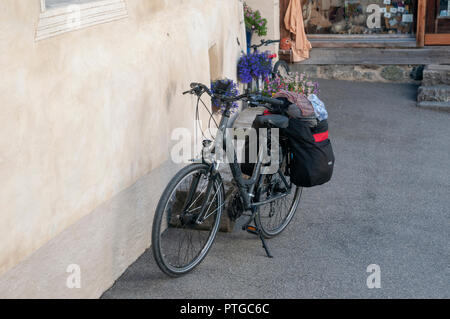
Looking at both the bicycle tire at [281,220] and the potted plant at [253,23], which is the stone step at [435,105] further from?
the bicycle tire at [281,220]

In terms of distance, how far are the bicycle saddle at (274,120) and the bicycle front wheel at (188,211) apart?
20.8 inches

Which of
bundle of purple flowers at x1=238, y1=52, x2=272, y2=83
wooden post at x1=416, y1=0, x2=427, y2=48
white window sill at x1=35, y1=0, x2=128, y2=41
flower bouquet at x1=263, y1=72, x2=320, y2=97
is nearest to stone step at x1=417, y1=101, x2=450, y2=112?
flower bouquet at x1=263, y1=72, x2=320, y2=97

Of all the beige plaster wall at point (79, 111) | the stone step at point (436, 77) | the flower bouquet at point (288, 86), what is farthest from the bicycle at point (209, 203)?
the stone step at point (436, 77)

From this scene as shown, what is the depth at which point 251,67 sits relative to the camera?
26.7 feet

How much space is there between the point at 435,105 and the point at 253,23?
10.5ft

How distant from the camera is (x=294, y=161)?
4484mm

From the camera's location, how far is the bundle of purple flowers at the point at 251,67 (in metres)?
8.12

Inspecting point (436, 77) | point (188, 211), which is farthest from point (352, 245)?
point (436, 77)

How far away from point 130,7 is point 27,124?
169 cm

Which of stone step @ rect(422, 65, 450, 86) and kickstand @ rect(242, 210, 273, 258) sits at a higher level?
stone step @ rect(422, 65, 450, 86)

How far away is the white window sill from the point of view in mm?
3172

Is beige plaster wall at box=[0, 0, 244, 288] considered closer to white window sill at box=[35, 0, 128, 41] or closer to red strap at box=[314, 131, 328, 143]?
white window sill at box=[35, 0, 128, 41]

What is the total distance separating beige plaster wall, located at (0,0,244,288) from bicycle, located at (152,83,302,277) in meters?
0.42

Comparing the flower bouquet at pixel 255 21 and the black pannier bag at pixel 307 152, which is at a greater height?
the flower bouquet at pixel 255 21
